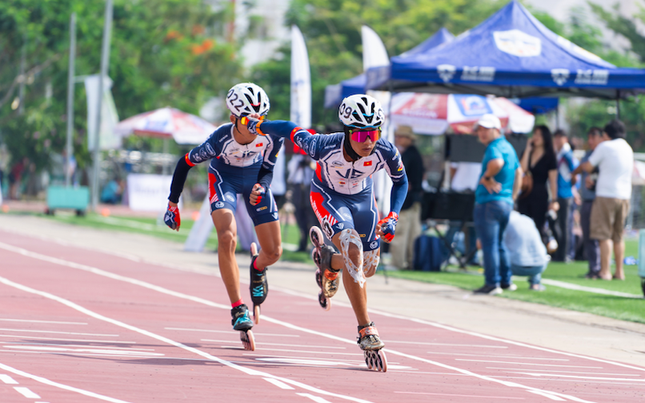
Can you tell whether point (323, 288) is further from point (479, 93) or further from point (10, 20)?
point (10, 20)

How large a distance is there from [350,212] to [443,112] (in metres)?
11.8

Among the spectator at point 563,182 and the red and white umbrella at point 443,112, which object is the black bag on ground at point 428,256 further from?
the red and white umbrella at point 443,112

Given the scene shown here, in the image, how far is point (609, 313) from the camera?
11297 mm

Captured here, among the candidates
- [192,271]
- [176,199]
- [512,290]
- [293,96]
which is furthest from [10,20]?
[176,199]

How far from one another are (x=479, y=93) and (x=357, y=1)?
36657mm

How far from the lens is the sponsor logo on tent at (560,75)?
1488cm

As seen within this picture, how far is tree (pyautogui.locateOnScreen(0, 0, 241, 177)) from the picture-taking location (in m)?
39.7

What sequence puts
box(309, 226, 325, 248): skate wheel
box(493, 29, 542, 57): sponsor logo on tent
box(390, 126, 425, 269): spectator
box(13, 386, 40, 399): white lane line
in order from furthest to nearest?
box(390, 126, 425, 269): spectator, box(493, 29, 542, 57): sponsor logo on tent, box(309, 226, 325, 248): skate wheel, box(13, 386, 40, 399): white lane line

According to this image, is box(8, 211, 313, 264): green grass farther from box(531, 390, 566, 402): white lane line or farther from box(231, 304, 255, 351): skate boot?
box(531, 390, 566, 402): white lane line

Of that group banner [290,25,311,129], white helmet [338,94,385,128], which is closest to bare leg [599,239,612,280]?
banner [290,25,311,129]

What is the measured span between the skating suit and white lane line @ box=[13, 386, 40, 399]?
9.38 ft

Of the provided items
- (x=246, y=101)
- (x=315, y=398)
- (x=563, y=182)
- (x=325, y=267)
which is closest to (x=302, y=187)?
(x=563, y=182)

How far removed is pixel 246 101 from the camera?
306 inches

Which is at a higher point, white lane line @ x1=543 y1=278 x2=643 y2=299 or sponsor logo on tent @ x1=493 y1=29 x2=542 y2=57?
sponsor logo on tent @ x1=493 y1=29 x2=542 y2=57
